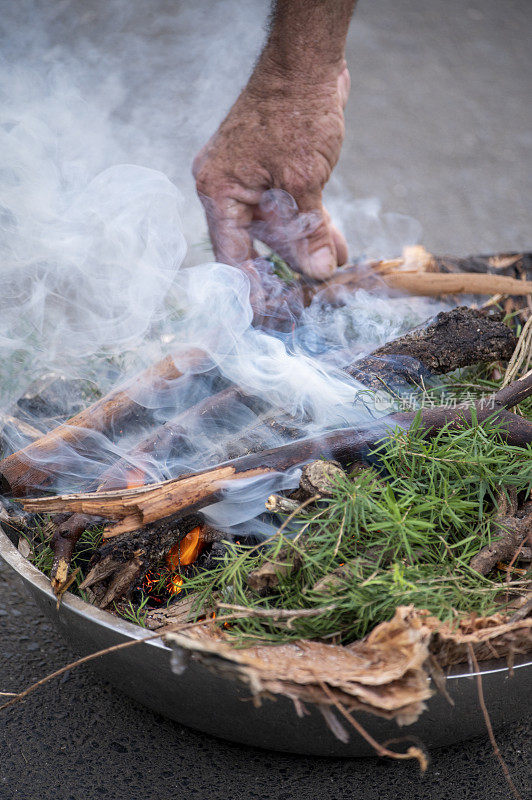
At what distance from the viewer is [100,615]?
1.28 meters

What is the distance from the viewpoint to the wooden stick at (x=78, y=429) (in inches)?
63.7

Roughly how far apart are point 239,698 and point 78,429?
2.50ft

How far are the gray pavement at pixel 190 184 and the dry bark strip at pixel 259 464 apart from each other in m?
0.53

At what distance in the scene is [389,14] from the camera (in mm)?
6570

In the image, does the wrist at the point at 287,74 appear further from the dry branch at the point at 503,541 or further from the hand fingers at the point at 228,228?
the dry branch at the point at 503,541

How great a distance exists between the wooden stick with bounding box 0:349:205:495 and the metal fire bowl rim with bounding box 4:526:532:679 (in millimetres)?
145

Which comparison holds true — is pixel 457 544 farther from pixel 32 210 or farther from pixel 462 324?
pixel 32 210

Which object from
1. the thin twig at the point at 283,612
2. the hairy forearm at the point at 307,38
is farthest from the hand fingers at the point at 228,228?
the thin twig at the point at 283,612

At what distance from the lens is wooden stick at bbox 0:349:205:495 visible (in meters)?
1.62

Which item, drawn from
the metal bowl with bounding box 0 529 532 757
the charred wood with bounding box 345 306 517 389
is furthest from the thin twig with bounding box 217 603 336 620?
the charred wood with bounding box 345 306 517 389

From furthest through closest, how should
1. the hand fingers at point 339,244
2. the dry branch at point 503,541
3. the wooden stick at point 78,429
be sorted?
the hand fingers at point 339,244, the wooden stick at point 78,429, the dry branch at point 503,541

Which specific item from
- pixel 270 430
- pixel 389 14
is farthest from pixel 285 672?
pixel 389 14

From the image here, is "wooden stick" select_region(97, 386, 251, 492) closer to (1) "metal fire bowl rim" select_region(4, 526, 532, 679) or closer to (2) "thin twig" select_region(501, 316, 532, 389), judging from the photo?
(1) "metal fire bowl rim" select_region(4, 526, 532, 679)

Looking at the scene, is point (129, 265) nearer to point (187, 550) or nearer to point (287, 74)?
point (287, 74)
